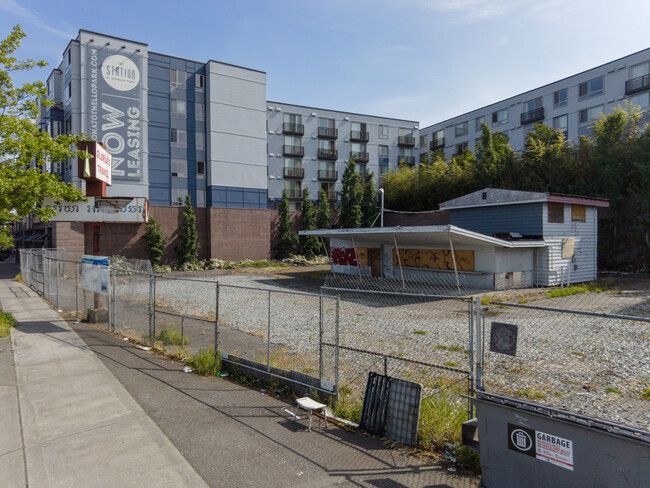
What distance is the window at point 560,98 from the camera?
42250 mm

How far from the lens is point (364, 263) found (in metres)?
28.7

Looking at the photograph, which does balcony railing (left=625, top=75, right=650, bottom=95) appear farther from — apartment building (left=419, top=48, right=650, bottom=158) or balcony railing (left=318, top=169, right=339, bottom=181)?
balcony railing (left=318, top=169, right=339, bottom=181)

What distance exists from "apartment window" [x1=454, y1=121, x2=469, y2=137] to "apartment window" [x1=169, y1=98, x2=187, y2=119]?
3395 cm

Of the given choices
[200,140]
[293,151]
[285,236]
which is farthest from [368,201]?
[200,140]

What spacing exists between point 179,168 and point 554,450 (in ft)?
134

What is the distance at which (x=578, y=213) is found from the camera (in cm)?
2433

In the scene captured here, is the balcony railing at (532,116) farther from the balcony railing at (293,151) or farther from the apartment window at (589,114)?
the balcony railing at (293,151)

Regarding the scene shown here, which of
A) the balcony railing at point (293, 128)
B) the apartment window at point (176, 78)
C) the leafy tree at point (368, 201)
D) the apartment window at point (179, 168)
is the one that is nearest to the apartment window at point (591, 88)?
the leafy tree at point (368, 201)

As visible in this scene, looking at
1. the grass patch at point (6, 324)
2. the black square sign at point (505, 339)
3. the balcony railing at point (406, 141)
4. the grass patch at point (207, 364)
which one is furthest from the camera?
the balcony railing at point (406, 141)

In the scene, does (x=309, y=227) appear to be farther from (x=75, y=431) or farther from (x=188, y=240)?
(x=75, y=431)

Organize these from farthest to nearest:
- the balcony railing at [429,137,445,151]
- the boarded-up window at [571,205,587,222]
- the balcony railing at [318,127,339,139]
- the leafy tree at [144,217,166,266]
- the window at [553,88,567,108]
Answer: the balcony railing at [429,137,445,151]
the balcony railing at [318,127,339,139]
the window at [553,88,567,108]
the leafy tree at [144,217,166,266]
the boarded-up window at [571,205,587,222]

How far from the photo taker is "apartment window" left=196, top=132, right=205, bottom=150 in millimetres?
41125

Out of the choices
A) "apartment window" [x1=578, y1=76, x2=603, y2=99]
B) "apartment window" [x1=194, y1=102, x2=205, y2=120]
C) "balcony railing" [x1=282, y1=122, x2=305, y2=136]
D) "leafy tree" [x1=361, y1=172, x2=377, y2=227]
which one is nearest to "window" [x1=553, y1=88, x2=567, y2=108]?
"apartment window" [x1=578, y1=76, x2=603, y2=99]

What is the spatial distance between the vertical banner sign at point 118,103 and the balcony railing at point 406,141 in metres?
33.1
